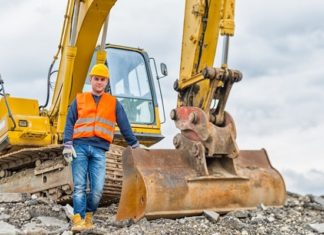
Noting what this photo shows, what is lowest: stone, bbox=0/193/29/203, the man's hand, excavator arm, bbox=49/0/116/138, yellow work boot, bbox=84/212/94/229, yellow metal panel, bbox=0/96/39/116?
yellow work boot, bbox=84/212/94/229

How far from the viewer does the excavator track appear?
27.7 feet

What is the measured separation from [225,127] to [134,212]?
1245 mm

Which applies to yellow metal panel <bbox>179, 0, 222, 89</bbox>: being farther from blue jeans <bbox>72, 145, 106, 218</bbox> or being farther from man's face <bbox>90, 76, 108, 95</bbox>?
blue jeans <bbox>72, 145, 106, 218</bbox>

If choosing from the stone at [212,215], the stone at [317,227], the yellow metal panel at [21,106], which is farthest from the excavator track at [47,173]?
the stone at [317,227]

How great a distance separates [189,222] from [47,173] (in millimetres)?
3564

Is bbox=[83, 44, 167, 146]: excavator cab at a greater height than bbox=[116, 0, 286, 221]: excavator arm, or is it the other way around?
bbox=[83, 44, 167, 146]: excavator cab

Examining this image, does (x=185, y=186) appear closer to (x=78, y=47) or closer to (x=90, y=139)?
(x=90, y=139)

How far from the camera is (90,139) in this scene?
20.4 feet

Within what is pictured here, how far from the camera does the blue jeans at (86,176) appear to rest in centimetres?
616

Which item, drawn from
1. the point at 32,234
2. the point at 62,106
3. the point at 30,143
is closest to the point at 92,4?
the point at 62,106

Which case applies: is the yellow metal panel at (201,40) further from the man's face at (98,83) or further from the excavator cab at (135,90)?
the excavator cab at (135,90)

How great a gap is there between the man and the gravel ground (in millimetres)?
293

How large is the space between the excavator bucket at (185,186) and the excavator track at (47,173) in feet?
6.74

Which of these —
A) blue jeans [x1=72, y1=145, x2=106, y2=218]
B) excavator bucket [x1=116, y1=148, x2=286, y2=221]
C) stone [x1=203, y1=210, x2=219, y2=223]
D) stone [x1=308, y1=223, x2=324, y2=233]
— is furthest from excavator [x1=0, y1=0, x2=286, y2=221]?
stone [x1=308, y1=223, x2=324, y2=233]
